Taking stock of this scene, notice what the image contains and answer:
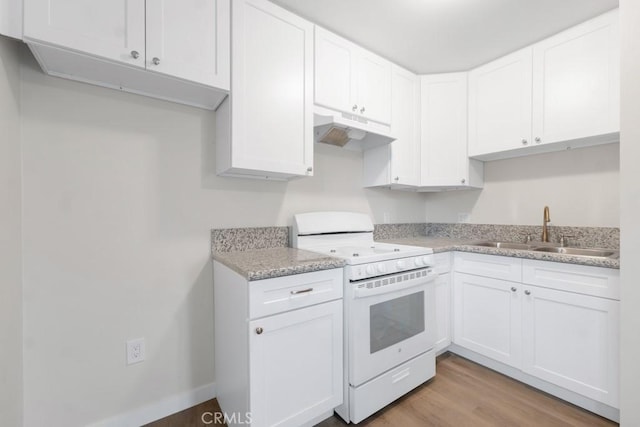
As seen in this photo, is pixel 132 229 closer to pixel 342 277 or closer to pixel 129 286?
pixel 129 286

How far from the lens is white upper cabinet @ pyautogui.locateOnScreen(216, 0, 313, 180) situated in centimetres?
151

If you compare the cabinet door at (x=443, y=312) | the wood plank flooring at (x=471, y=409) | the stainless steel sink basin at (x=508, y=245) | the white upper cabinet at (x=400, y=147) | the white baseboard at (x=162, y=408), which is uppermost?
the white upper cabinet at (x=400, y=147)

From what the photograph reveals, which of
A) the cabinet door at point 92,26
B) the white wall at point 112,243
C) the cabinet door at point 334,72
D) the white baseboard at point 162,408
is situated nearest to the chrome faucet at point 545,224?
the cabinet door at point 334,72

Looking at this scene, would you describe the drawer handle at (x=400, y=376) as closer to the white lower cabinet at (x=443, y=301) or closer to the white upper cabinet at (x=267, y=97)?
the white lower cabinet at (x=443, y=301)

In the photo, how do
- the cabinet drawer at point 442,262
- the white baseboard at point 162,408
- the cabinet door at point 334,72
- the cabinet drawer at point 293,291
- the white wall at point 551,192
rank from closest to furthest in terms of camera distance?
the cabinet drawer at point 293,291
the white baseboard at point 162,408
the cabinet door at point 334,72
the white wall at point 551,192
the cabinet drawer at point 442,262

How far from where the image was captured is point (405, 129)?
2393 mm

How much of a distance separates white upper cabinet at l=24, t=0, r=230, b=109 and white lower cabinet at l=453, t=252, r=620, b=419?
217 cm

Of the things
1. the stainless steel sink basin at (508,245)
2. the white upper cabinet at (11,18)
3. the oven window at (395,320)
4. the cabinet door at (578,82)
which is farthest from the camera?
the stainless steel sink basin at (508,245)

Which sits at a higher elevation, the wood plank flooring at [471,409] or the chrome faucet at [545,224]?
the chrome faucet at [545,224]

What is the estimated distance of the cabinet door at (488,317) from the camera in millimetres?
1891

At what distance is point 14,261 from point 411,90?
2.77 m

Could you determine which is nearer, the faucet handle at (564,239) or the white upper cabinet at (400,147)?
the faucet handle at (564,239)

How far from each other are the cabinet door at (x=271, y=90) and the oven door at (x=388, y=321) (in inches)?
33.9

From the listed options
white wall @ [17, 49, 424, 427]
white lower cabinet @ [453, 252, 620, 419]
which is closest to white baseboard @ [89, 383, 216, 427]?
white wall @ [17, 49, 424, 427]
